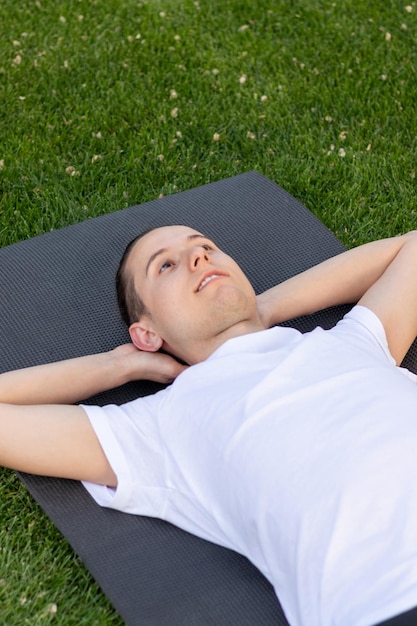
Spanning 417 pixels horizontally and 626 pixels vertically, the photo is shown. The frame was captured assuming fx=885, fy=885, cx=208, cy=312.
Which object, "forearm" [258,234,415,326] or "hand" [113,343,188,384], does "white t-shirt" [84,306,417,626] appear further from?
"forearm" [258,234,415,326]

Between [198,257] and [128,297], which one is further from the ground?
[198,257]

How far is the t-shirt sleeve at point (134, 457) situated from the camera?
114 inches

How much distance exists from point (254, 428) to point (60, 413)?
2.22 ft

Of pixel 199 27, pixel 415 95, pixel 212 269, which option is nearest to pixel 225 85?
pixel 199 27

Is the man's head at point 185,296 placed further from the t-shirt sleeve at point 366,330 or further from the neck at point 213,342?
the t-shirt sleeve at point 366,330

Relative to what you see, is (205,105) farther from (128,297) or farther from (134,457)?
(134,457)

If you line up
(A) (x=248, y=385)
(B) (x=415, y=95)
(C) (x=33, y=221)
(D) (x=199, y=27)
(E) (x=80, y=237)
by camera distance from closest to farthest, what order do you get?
1. (A) (x=248, y=385)
2. (E) (x=80, y=237)
3. (C) (x=33, y=221)
4. (B) (x=415, y=95)
5. (D) (x=199, y=27)

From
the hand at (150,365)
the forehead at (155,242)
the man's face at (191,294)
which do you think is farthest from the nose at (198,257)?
the hand at (150,365)

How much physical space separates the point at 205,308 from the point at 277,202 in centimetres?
134

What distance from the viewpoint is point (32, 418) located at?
2.90m

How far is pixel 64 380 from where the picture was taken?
3.16m

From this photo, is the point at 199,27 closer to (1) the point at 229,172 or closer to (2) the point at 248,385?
(1) the point at 229,172

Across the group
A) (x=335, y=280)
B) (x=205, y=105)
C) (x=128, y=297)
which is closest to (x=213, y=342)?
(x=128, y=297)

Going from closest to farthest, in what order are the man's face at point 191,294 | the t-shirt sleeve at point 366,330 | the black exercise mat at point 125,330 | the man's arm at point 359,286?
the black exercise mat at point 125,330 → the man's face at point 191,294 → the t-shirt sleeve at point 366,330 → the man's arm at point 359,286
